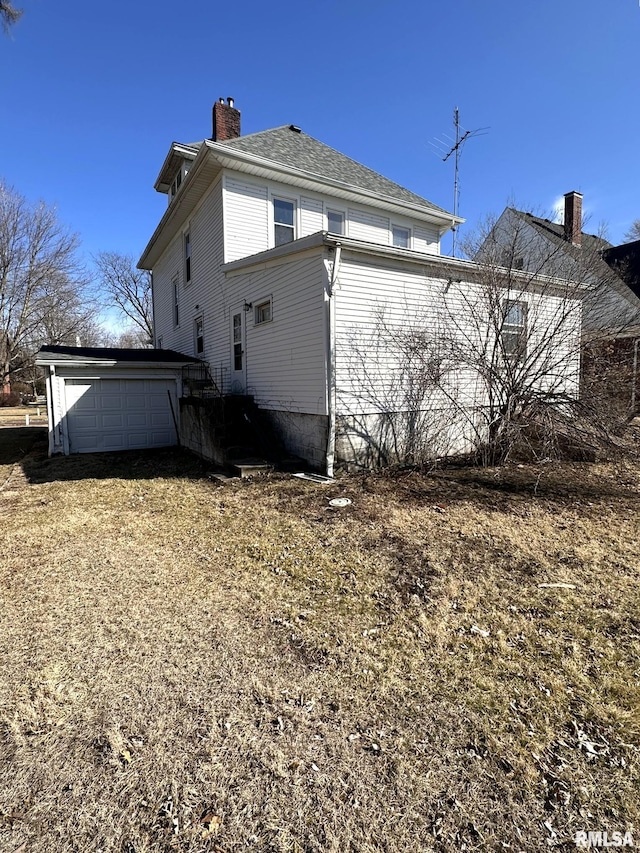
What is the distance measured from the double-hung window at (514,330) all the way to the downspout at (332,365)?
333 centimetres

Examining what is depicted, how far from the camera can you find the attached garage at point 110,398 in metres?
11.6

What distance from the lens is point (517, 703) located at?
2387mm

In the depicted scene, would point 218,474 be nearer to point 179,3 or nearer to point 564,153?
point 179,3

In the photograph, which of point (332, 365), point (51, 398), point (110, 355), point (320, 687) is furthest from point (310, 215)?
point (320, 687)

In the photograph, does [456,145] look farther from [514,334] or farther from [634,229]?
[634,229]

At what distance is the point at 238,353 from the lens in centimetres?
1078

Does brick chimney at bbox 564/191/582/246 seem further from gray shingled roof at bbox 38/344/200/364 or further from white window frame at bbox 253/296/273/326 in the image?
gray shingled roof at bbox 38/344/200/364

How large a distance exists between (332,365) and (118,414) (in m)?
8.26

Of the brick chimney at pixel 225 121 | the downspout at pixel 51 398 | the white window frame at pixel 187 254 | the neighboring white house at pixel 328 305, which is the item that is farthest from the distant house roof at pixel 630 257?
the downspout at pixel 51 398

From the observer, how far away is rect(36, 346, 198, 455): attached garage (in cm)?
1156

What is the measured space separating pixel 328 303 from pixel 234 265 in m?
3.67

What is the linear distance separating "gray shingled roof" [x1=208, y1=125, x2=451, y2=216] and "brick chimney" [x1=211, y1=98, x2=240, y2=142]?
129 cm

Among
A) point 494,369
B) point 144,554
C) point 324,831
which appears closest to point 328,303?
point 494,369

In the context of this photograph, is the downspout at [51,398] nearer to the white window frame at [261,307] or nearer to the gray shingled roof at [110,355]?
the gray shingled roof at [110,355]
